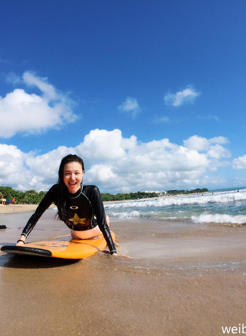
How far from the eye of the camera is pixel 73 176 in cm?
311

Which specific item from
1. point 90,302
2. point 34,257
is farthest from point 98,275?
point 34,257

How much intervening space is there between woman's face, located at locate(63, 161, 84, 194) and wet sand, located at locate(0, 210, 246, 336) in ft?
3.32

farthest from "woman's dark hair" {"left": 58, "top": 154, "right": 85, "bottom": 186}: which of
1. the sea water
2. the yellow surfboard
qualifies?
the sea water

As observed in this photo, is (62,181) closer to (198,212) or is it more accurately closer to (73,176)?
(73,176)

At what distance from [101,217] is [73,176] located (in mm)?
728

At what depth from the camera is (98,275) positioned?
92.0 inches

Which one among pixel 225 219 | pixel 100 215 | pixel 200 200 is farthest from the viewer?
Answer: pixel 200 200

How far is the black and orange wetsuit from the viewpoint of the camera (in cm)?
321

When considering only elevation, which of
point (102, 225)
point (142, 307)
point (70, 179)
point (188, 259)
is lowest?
point (188, 259)

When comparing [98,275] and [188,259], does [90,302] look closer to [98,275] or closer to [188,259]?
[98,275]

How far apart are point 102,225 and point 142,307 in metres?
1.65

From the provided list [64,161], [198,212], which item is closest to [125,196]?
[198,212]

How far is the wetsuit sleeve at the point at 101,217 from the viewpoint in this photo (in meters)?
3.14

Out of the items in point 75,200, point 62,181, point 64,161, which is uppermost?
point 64,161
